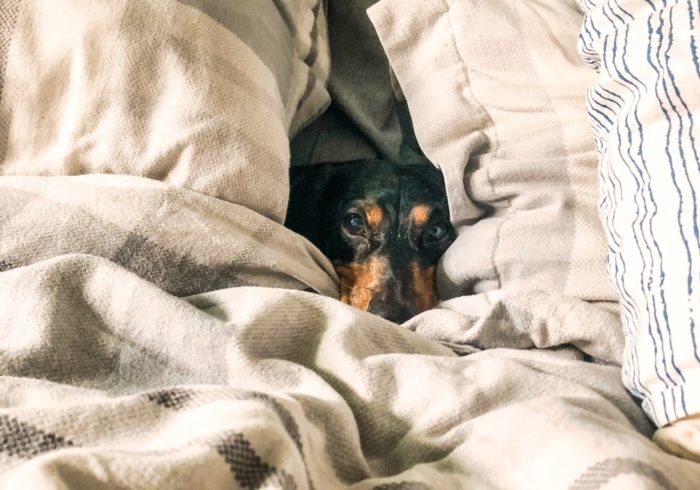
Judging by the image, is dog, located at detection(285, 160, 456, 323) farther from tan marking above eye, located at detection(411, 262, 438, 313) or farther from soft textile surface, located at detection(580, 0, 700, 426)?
soft textile surface, located at detection(580, 0, 700, 426)

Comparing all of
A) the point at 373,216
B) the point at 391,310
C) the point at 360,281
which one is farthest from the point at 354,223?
the point at 391,310

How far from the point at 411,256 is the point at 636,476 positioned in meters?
0.84

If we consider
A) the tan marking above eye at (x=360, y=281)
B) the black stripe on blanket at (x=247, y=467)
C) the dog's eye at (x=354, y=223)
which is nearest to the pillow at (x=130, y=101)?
the tan marking above eye at (x=360, y=281)

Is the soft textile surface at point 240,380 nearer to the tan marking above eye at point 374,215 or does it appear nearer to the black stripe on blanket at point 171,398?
the black stripe on blanket at point 171,398

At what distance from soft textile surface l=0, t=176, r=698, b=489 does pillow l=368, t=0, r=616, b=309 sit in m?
0.12

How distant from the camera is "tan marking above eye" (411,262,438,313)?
46.9 inches

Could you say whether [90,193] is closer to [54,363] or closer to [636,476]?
[54,363]

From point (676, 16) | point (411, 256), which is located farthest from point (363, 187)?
point (676, 16)

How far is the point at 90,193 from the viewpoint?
2.79ft

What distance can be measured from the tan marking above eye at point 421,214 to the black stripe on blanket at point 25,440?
0.95 meters

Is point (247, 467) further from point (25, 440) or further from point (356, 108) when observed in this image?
point (356, 108)

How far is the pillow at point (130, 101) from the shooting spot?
91cm

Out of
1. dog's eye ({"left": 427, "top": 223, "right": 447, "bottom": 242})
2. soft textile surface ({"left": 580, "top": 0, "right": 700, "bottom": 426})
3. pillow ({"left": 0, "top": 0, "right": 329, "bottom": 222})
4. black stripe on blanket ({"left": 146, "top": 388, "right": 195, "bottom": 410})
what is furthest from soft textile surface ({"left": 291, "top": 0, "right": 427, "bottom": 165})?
black stripe on blanket ({"left": 146, "top": 388, "right": 195, "bottom": 410})

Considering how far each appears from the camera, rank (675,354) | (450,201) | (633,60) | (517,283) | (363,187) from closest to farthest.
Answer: (675,354)
(633,60)
(517,283)
(450,201)
(363,187)
